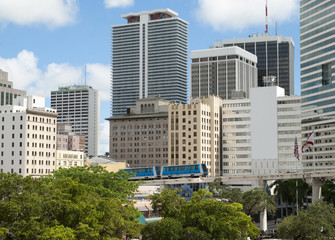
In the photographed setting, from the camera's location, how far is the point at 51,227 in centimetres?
7281

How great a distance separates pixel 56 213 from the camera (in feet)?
255

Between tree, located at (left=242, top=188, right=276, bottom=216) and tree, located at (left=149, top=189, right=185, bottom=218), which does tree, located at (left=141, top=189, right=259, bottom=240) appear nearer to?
tree, located at (left=149, top=189, right=185, bottom=218)

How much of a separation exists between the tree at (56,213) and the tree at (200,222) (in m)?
5.28

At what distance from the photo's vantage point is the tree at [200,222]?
84562mm

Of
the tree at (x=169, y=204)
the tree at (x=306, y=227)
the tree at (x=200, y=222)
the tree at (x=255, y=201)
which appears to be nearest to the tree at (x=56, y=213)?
the tree at (x=200, y=222)

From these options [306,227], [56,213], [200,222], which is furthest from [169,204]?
[306,227]

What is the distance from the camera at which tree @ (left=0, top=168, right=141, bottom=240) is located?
7162 centimetres

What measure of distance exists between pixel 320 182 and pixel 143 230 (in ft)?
369

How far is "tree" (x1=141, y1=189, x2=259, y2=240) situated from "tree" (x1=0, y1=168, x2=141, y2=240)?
5.28 m

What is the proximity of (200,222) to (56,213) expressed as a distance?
2033 cm

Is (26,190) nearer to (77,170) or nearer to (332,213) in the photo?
(77,170)

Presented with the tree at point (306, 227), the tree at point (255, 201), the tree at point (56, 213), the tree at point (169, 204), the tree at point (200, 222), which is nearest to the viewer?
the tree at point (56, 213)

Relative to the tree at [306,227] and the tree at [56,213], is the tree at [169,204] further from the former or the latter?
the tree at [306,227]

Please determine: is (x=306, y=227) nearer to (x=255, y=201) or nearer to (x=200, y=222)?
(x=200, y=222)
